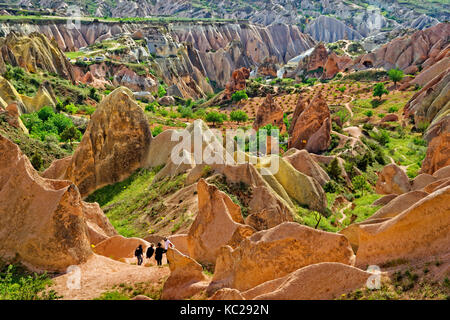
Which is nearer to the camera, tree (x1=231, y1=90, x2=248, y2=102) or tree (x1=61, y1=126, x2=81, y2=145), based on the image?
tree (x1=61, y1=126, x2=81, y2=145)

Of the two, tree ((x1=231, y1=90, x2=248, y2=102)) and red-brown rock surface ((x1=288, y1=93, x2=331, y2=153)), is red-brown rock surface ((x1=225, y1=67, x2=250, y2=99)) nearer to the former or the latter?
tree ((x1=231, y1=90, x2=248, y2=102))

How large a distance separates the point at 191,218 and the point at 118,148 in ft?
40.8

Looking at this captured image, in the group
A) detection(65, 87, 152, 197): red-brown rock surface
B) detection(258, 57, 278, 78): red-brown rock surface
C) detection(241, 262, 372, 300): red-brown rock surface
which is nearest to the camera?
detection(241, 262, 372, 300): red-brown rock surface

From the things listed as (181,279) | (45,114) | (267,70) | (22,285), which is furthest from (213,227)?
(267,70)

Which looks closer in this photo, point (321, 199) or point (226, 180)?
point (226, 180)

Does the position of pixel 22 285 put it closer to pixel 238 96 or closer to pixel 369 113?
pixel 369 113

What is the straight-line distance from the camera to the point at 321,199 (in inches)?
1078

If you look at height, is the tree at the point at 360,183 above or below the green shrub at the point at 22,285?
below

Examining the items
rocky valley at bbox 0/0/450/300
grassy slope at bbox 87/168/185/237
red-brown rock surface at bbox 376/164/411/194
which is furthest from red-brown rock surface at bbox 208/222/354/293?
red-brown rock surface at bbox 376/164/411/194

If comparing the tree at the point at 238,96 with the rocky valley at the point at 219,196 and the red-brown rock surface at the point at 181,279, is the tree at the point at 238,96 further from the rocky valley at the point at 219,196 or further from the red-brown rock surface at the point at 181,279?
the red-brown rock surface at the point at 181,279

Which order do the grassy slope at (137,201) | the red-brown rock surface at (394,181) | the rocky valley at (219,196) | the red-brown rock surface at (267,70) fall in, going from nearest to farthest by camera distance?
the rocky valley at (219,196)
the grassy slope at (137,201)
the red-brown rock surface at (394,181)
the red-brown rock surface at (267,70)

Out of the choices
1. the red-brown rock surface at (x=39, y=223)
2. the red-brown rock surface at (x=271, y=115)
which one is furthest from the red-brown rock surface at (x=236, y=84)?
the red-brown rock surface at (x=39, y=223)
